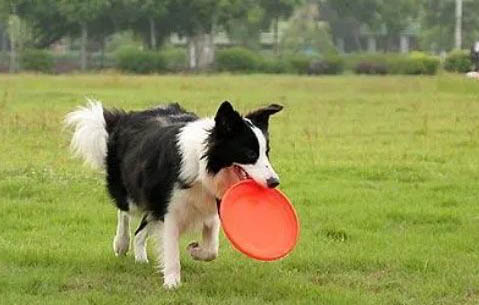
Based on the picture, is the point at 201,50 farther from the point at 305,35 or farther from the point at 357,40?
the point at 357,40

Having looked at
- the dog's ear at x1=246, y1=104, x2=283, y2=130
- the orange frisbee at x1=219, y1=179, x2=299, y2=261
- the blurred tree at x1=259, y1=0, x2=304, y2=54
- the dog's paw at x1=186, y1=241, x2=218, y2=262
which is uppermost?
the blurred tree at x1=259, y1=0, x2=304, y2=54

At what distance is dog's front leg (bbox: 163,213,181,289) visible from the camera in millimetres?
7477

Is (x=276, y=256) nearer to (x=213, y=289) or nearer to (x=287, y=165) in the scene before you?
(x=213, y=289)

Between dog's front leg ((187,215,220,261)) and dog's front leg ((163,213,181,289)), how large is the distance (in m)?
0.27

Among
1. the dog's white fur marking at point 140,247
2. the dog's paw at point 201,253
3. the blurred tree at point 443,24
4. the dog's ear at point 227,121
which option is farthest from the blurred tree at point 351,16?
the dog's ear at point 227,121

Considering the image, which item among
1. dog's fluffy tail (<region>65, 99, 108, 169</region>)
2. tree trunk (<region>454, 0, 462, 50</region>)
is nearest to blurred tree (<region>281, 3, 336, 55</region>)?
tree trunk (<region>454, 0, 462, 50</region>)

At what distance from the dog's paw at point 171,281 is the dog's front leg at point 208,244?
0.36 metres

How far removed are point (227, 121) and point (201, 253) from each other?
4.40 ft

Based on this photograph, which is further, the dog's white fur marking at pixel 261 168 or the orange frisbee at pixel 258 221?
the orange frisbee at pixel 258 221

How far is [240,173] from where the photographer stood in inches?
280

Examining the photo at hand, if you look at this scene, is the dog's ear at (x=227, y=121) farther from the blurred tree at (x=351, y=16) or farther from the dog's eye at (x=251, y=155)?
the blurred tree at (x=351, y=16)

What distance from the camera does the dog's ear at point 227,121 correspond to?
6898mm

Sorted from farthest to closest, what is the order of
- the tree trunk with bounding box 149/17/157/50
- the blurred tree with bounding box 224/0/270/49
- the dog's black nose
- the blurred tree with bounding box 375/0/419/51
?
the blurred tree with bounding box 375/0/419/51 → the blurred tree with bounding box 224/0/270/49 → the tree trunk with bounding box 149/17/157/50 → the dog's black nose

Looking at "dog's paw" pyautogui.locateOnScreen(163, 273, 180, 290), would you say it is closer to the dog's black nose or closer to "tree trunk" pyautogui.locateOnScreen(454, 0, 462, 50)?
the dog's black nose
